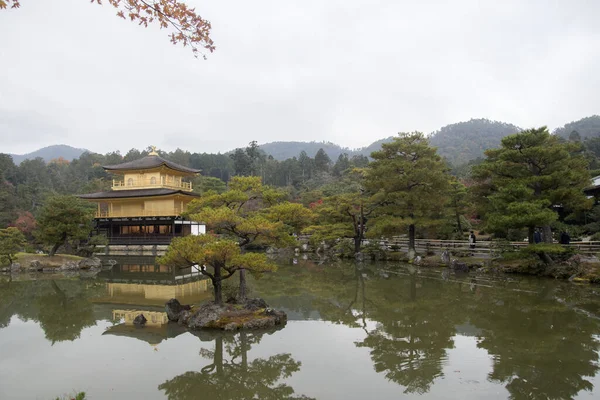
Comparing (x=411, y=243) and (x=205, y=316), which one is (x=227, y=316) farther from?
(x=411, y=243)

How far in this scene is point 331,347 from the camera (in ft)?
26.1

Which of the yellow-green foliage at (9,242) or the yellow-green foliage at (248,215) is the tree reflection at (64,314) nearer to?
the yellow-green foliage at (248,215)

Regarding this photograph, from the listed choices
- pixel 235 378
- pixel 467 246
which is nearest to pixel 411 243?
pixel 467 246

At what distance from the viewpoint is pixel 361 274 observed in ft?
60.3

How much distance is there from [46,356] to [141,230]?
84.5ft

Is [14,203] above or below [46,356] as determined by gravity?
above

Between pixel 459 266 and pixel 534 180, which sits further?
pixel 459 266

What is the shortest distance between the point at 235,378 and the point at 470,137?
12990cm

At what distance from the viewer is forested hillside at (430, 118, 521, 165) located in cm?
10019

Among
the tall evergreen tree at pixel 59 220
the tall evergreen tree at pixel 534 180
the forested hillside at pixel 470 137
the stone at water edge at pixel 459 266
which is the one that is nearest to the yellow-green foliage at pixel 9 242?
the tall evergreen tree at pixel 59 220

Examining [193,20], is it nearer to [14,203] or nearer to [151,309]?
[151,309]

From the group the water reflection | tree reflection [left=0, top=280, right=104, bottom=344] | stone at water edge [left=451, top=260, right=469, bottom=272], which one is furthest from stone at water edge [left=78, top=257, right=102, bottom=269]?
stone at water edge [left=451, top=260, right=469, bottom=272]

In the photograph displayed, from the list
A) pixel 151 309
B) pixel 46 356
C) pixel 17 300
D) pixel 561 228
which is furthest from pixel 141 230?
pixel 561 228

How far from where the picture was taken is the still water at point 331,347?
19.6 feet
